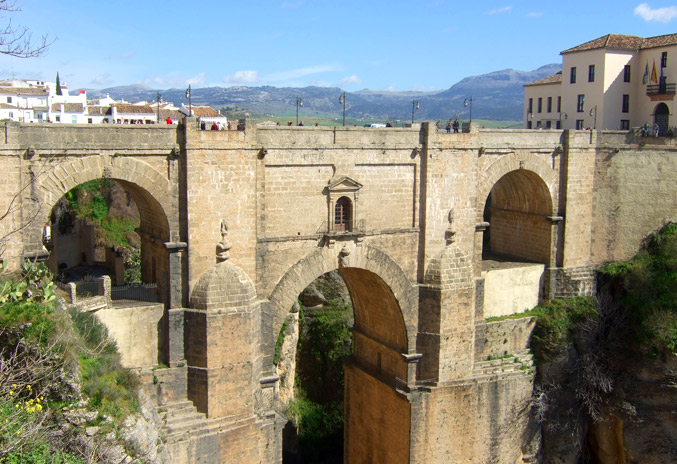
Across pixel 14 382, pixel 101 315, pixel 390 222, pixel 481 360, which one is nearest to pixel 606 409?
pixel 481 360

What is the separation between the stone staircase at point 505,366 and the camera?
24.9m

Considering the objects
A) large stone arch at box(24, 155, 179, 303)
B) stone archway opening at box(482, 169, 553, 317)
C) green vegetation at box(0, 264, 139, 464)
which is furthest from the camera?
stone archway opening at box(482, 169, 553, 317)

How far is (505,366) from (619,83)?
17.5m

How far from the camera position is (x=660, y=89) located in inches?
1299

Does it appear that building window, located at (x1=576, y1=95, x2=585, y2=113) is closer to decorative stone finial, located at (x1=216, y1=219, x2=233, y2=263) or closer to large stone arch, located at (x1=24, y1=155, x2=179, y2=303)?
decorative stone finial, located at (x1=216, y1=219, x2=233, y2=263)

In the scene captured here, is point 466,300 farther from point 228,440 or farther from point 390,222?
point 228,440

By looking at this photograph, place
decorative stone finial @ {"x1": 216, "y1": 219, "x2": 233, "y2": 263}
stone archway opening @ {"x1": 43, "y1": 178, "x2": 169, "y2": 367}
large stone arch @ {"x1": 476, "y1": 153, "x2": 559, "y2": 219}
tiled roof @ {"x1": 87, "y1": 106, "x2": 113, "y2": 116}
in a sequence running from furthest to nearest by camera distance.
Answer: tiled roof @ {"x1": 87, "y1": 106, "x2": 113, "y2": 116}
large stone arch @ {"x1": 476, "y1": 153, "x2": 559, "y2": 219}
decorative stone finial @ {"x1": 216, "y1": 219, "x2": 233, "y2": 263}
stone archway opening @ {"x1": 43, "y1": 178, "x2": 169, "y2": 367}

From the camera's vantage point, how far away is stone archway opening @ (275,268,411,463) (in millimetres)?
24484

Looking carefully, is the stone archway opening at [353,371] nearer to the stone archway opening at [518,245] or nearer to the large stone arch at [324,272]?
the large stone arch at [324,272]

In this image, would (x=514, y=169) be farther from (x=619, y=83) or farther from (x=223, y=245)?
(x=619, y=83)

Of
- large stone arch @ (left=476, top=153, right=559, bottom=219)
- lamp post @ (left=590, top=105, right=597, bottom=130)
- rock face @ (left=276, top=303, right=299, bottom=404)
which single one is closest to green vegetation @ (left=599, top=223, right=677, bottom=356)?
large stone arch @ (left=476, top=153, right=559, bottom=219)

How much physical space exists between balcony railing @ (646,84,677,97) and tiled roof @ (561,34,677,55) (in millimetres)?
1908

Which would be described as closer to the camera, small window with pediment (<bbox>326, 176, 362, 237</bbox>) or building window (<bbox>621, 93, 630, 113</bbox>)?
small window with pediment (<bbox>326, 176, 362, 237</bbox>)

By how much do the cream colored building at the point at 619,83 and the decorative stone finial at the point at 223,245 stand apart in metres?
21.6
